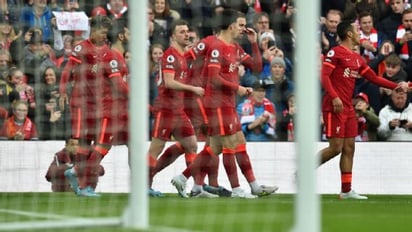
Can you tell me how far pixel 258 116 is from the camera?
47.4ft

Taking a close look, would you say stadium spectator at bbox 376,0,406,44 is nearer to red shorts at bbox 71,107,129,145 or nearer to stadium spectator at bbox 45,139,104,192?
red shorts at bbox 71,107,129,145

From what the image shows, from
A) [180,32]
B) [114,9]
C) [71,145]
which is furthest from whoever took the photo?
[71,145]

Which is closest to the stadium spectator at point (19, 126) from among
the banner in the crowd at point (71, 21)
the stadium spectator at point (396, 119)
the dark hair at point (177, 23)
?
the banner in the crowd at point (71, 21)

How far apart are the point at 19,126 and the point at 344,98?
3642 mm

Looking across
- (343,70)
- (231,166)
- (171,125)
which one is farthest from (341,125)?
(171,125)

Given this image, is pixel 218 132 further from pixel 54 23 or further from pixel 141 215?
pixel 141 215

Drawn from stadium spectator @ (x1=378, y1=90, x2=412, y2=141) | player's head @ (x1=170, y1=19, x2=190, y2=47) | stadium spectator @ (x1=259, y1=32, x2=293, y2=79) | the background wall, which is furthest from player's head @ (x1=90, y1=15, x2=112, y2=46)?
stadium spectator @ (x1=378, y1=90, x2=412, y2=141)

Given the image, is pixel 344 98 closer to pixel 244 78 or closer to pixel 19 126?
pixel 244 78

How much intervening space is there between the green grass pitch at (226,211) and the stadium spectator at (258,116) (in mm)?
717

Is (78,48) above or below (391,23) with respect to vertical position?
below

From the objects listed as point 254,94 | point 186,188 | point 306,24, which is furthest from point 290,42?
point 306,24

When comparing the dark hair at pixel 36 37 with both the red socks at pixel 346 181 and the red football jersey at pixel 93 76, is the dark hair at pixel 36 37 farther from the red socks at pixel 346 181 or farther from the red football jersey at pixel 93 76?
the red socks at pixel 346 181

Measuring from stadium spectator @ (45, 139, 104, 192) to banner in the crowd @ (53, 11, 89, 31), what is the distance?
2119 millimetres

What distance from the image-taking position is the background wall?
14.7m
